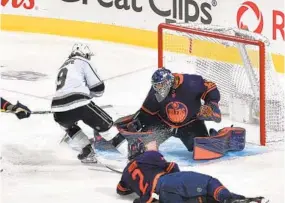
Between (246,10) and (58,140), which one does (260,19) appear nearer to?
(246,10)

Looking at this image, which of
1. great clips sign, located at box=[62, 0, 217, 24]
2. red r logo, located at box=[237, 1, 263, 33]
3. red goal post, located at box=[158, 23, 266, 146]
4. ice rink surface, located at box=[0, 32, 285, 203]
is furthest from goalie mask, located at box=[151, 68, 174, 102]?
red r logo, located at box=[237, 1, 263, 33]

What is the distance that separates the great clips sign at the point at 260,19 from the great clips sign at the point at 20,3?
3.61ft

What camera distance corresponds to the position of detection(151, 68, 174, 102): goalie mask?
338 centimetres

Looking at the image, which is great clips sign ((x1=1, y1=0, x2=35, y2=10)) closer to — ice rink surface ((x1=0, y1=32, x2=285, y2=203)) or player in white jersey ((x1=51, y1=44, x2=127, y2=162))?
ice rink surface ((x1=0, y1=32, x2=285, y2=203))

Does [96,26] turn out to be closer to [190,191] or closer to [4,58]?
[4,58]

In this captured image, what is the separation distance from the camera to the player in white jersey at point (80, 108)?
10.9ft

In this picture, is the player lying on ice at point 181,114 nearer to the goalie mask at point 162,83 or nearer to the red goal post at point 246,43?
the goalie mask at point 162,83

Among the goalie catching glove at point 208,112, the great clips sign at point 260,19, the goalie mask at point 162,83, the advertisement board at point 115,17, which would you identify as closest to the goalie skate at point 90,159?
the goalie mask at point 162,83

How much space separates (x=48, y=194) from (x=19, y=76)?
30.0 inches

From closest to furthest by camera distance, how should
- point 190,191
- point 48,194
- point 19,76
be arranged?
point 190,191
point 48,194
point 19,76

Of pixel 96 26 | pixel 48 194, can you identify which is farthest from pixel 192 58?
pixel 48 194

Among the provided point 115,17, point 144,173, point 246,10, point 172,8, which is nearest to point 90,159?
point 144,173

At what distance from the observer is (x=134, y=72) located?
144 inches

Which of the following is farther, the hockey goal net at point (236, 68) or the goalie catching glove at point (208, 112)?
the hockey goal net at point (236, 68)
